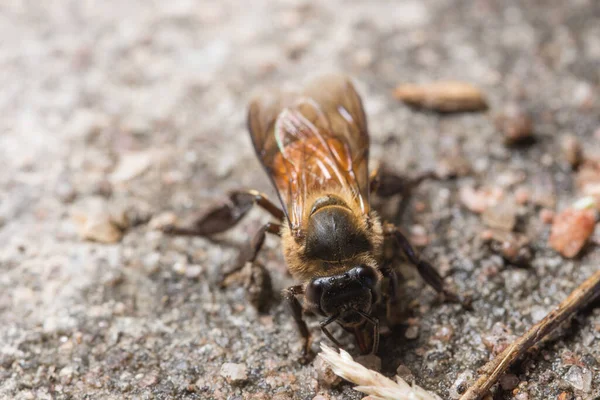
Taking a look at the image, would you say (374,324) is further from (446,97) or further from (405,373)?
(446,97)

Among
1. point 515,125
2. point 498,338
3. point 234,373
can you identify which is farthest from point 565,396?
point 515,125

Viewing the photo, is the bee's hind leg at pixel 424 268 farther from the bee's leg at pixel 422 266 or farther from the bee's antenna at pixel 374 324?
the bee's antenna at pixel 374 324

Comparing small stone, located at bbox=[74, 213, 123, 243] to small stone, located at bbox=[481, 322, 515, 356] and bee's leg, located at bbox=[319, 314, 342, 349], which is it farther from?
small stone, located at bbox=[481, 322, 515, 356]

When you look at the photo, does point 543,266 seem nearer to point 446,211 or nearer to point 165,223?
point 446,211

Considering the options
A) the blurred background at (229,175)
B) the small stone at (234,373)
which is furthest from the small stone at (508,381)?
the small stone at (234,373)

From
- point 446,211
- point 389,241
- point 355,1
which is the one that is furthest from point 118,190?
point 355,1

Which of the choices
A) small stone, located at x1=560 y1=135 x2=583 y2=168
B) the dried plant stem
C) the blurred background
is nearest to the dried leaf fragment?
the blurred background
